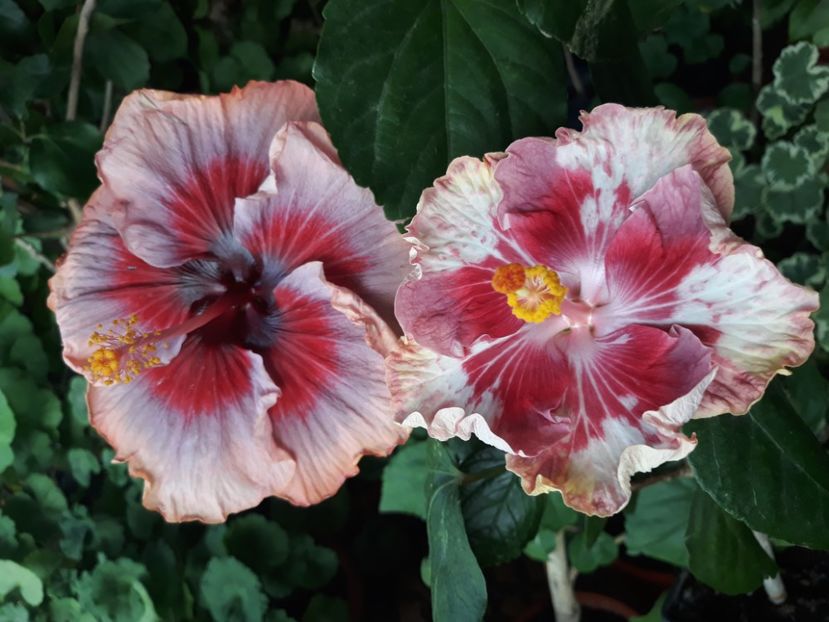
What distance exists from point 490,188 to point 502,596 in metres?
1.20

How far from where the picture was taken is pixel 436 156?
0.90m

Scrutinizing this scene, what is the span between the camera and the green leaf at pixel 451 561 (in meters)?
0.95

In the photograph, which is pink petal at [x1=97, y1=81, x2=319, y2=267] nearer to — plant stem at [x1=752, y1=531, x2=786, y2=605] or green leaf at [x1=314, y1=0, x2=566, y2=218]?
green leaf at [x1=314, y1=0, x2=566, y2=218]

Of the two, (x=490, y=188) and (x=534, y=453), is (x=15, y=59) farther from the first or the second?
(x=534, y=453)

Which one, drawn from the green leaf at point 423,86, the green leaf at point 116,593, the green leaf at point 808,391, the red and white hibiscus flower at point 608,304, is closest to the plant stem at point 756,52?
the green leaf at point 808,391

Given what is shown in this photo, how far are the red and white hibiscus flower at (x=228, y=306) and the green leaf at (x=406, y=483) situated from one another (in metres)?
0.38

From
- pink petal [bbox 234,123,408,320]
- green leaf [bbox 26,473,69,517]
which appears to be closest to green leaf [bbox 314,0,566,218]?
pink petal [bbox 234,123,408,320]

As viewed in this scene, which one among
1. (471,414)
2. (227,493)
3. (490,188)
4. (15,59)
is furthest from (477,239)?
(15,59)

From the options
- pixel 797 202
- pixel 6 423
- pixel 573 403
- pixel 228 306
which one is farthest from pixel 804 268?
pixel 6 423

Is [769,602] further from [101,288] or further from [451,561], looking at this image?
[101,288]

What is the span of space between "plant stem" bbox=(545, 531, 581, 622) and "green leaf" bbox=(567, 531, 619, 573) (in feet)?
0.08

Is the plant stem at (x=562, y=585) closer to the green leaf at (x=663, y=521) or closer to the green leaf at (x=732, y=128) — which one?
the green leaf at (x=663, y=521)

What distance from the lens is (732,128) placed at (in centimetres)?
154

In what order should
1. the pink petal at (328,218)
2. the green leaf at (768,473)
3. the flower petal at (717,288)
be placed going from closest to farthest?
the flower petal at (717,288) < the green leaf at (768,473) < the pink petal at (328,218)
